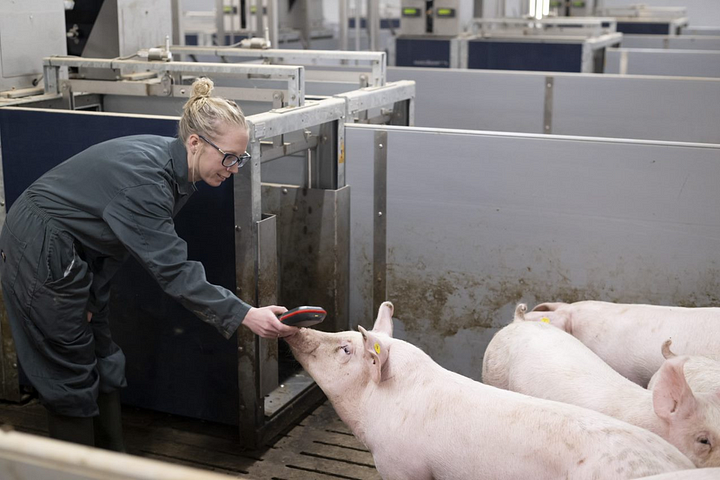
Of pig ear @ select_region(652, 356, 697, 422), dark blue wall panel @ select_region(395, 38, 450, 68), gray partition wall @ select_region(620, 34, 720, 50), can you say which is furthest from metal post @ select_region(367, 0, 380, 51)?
pig ear @ select_region(652, 356, 697, 422)

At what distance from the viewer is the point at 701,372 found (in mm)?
2115

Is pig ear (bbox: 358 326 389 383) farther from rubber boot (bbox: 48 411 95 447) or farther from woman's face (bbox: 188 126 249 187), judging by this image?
rubber boot (bbox: 48 411 95 447)

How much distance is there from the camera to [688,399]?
6.16ft

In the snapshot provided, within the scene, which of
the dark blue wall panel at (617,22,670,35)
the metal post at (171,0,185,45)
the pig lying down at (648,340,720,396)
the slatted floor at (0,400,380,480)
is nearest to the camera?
the pig lying down at (648,340,720,396)

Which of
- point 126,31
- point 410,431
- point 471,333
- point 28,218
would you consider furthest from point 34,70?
point 410,431

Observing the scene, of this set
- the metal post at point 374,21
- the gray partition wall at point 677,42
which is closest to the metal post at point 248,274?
the metal post at point 374,21

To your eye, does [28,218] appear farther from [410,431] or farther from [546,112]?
[546,112]

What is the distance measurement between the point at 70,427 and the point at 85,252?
1.74 ft

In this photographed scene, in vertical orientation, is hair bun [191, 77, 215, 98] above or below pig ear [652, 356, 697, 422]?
A: above

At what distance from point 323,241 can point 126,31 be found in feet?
4.92

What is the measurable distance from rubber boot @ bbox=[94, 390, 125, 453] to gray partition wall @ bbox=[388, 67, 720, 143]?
3096 millimetres

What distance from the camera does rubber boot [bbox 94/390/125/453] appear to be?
8.42 feet

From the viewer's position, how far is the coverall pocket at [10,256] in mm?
2256

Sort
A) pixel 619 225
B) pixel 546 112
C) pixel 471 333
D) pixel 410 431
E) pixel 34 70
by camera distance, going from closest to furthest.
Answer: pixel 410 431 → pixel 619 225 → pixel 471 333 → pixel 34 70 → pixel 546 112
